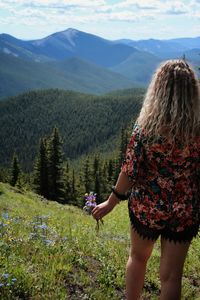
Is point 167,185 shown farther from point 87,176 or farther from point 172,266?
point 87,176

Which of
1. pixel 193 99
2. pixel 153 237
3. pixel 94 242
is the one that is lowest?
pixel 94 242

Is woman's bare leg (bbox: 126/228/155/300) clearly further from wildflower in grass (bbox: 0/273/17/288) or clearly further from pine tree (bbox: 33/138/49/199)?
pine tree (bbox: 33/138/49/199)

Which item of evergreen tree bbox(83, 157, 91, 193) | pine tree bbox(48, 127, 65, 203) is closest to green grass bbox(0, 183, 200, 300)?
pine tree bbox(48, 127, 65, 203)

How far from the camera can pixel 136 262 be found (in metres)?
5.30

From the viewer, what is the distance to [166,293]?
16.4ft

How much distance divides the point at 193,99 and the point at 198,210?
1211mm

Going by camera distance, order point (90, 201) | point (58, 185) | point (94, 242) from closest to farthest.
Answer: point (90, 201) < point (94, 242) < point (58, 185)

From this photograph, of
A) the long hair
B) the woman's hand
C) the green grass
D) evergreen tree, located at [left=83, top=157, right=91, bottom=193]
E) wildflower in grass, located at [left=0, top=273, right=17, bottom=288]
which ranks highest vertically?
the long hair

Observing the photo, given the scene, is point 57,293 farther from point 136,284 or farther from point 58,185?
point 58,185

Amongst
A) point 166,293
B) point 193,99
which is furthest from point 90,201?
point 193,99

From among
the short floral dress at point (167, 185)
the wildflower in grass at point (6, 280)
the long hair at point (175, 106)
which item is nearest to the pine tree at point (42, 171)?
the wildflower in grass at point (6, 280)

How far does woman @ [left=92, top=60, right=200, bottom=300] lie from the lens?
4.80m

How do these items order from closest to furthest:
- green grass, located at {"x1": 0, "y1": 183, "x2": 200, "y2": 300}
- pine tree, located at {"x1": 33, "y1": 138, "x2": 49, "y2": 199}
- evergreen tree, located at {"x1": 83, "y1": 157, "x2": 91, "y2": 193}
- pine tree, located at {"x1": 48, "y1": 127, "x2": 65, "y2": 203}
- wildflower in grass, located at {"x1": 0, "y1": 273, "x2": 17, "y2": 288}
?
1. wildflower in grass, located at {"x1": 0, "y1": 273, "x2": 17, "y2": 288}
2. green grass, located at {"x1": 0, "y1": 183, "x2": 200, "y2": 300}
3. pine tree, located at {"x1": 48, "y1": 127, "x2": 65, "y2": 203}
4. pine tree, located at {"x1": 33, "y1": 138, "x2": 49, "y2": 199}
5. evergreen tree, located at {"x1": 83, "y1": 157, "x2": 91, "y2": 193}

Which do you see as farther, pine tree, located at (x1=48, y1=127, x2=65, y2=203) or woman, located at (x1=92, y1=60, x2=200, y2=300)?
pine tree, located at (x1=48, y1=127, x2=65, y2=203)
